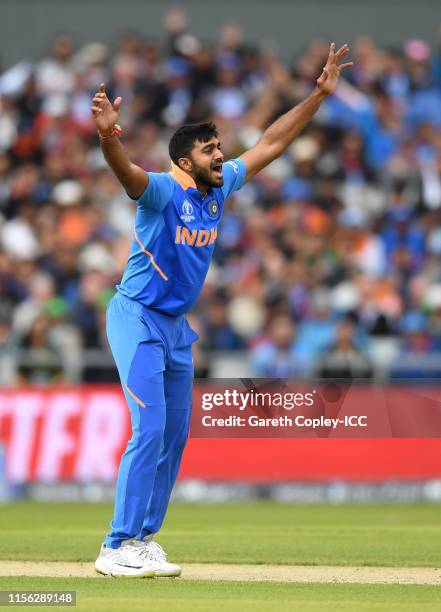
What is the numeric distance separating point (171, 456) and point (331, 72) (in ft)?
8.24

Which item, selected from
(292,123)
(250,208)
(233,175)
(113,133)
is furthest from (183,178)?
(250,208)

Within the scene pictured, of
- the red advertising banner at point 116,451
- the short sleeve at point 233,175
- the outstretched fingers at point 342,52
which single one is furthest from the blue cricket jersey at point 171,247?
the red advertising banner at point 116,451

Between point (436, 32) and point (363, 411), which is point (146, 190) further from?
point (436, 32)

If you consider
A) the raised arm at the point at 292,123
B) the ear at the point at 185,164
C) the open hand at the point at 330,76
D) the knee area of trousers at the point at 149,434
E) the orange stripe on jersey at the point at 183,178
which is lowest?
the knee area of trousers at the point at 149,434

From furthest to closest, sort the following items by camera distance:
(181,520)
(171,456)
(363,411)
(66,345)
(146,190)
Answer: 1. (66,345)
2. (181,520)
3. (363,411)
4. (171,456)
5. (146,190)

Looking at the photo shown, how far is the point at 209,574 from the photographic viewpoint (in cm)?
898

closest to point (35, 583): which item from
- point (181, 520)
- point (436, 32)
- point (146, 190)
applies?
point (146, 190)

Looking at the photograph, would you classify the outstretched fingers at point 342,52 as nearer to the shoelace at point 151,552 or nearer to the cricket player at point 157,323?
the cricket player at point 157,323

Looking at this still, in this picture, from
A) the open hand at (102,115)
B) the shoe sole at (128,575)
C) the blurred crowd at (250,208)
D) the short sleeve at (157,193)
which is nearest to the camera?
the open hand at (102,115)

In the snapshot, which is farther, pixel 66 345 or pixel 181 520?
pixel 66 345

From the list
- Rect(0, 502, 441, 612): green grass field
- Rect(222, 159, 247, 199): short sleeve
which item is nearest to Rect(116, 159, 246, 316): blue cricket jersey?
Rect(222, 159, 247, 199): short sleeve

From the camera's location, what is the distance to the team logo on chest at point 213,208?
870cm

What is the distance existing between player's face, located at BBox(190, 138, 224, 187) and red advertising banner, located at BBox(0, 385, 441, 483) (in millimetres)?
6468

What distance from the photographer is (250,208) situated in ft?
62.2
